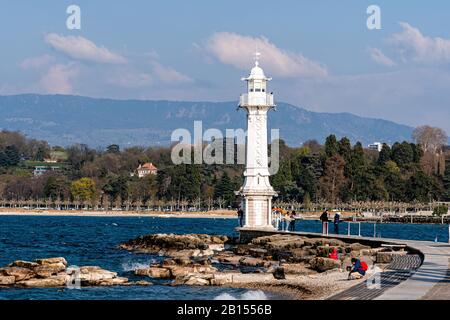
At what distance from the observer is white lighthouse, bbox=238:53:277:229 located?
55781 mm

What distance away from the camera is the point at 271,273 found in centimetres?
3525

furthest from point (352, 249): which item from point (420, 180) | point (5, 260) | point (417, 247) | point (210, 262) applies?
point (420, 180)

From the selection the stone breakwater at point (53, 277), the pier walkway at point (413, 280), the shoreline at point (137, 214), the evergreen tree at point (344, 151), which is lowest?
the stone breakwater at point (53, 277)

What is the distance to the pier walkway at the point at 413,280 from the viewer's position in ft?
75.6

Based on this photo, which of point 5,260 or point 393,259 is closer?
point 393,259

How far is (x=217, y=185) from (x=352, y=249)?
13608cm

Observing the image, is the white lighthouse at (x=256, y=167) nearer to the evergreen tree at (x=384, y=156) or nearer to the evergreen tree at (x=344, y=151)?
the evergreen tree at (x=344, y=151)

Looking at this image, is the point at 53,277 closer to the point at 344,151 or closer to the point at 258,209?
the point at 258,209

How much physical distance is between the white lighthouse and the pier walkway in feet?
57.8

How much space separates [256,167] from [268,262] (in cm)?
1549

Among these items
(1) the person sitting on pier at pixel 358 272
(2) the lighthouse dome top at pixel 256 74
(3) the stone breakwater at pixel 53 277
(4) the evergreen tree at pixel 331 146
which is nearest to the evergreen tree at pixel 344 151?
(4) the evergreen tree at pixel 331 146

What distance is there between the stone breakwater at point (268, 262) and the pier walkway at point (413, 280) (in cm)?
97

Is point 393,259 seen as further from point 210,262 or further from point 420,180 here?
point 420,180
